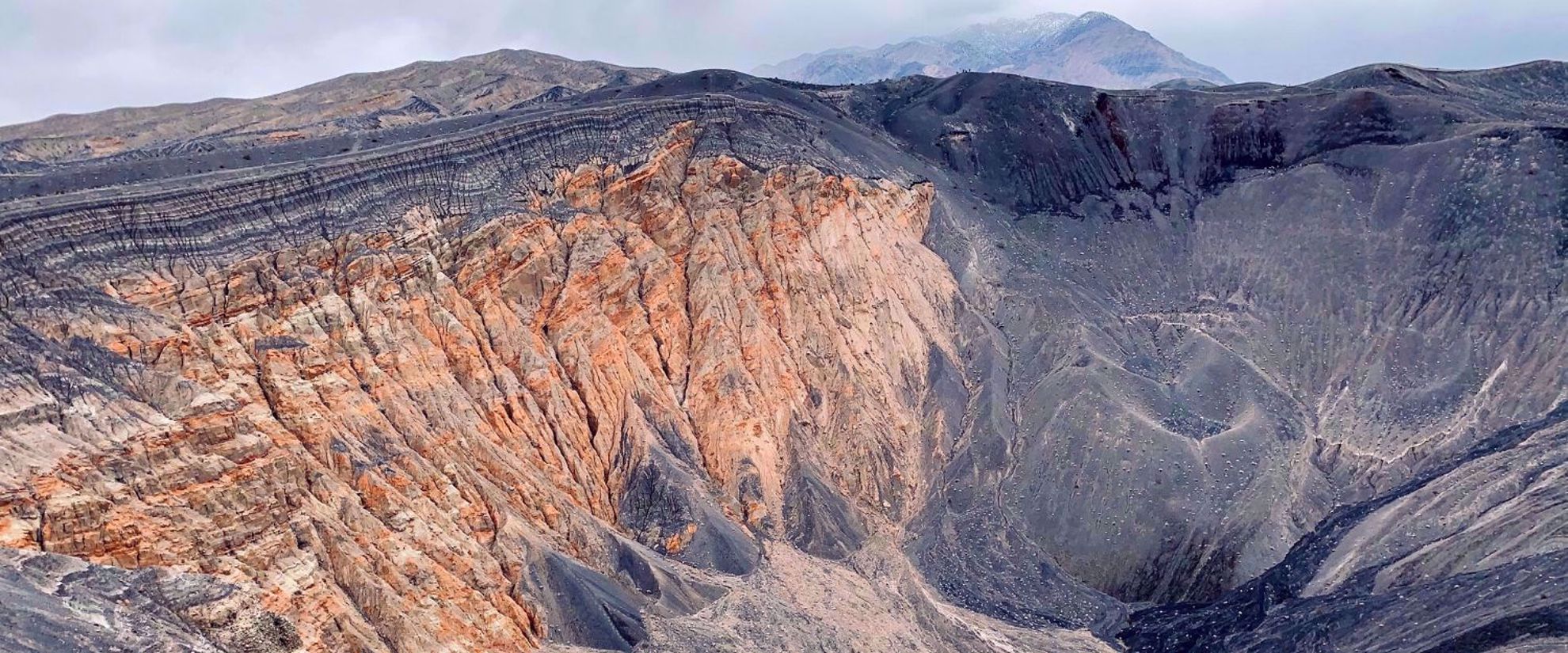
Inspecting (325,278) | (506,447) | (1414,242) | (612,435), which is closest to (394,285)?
(325,278)

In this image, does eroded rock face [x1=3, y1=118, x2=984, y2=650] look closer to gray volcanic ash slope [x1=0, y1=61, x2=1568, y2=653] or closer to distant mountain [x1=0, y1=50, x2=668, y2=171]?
gray volcanic ash slope [x1=0, y1=61, x2=1568, y2=653]

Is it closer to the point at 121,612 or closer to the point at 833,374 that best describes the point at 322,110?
the point at 833,374

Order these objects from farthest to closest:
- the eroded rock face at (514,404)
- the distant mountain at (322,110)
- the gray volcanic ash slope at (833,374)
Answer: the distant mountain at (322,110), the gray volcanic ash slope at (833,374), the eroded rock face at (514,404)

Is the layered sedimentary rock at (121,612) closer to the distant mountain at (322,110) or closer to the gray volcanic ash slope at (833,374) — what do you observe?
the gray volcanic ash slope at (833,374)

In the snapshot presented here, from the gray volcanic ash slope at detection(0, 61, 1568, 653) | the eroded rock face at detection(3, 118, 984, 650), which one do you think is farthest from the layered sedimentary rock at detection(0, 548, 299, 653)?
the eroded rock face at detection(3, 118, 984, 650)

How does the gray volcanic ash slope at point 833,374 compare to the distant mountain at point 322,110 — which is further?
the distant mountain at point 322,110

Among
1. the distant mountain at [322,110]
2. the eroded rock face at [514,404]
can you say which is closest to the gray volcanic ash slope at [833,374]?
the eroded rock face at [514,404]
